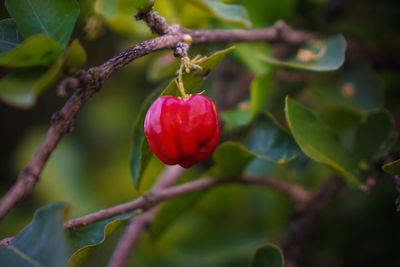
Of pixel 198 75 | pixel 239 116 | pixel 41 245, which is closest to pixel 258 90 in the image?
pixel 239 116

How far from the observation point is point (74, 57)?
72 centimetres

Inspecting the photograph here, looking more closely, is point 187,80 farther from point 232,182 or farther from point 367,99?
point 367,99

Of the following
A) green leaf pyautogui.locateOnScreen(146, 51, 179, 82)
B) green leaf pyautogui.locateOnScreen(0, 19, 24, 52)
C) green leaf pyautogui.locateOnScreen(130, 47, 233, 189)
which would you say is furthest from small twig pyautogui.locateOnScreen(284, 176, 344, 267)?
green leaf pyautogui.locateOnScreen(0, 19, 24, 52)

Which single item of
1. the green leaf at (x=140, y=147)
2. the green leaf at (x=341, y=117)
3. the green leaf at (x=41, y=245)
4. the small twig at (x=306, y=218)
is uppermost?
the green leaf at (x=41, y=245)

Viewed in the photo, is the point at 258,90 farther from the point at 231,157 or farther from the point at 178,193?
the point at 178,193

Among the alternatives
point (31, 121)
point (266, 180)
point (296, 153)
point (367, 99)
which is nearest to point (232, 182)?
point (266, 180)

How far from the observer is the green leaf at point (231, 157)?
101cm

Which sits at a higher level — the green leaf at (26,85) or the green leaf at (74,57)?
the green leaf at (26,85)

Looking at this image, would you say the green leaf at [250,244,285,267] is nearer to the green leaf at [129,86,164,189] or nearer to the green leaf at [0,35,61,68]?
the green leaf at [129,86,164,189]

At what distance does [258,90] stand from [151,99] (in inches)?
14.4

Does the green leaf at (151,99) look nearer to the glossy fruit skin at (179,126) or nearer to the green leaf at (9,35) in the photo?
the glossy fruit skin at (179,126)

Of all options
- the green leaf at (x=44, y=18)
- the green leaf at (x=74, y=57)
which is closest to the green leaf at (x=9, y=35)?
the green leaf at (x=44, y=18)

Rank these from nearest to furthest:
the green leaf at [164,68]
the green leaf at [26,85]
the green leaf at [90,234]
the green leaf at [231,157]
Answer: the green leaf at [26,85] → the green leaf at [90,234] → the green leaf at [231,157] → the green leaf at [164,68]

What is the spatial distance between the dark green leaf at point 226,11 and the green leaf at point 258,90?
7.0 inches
